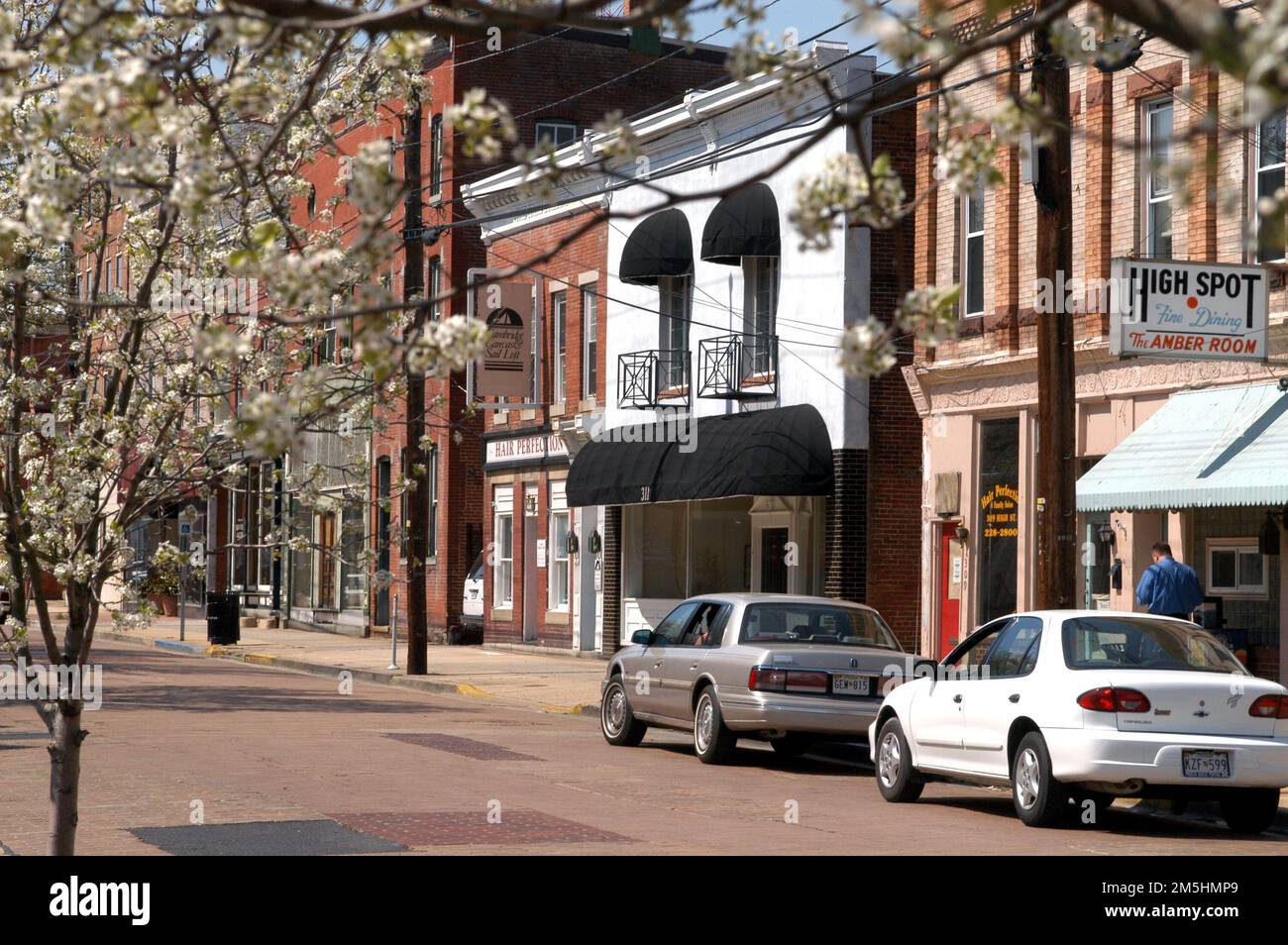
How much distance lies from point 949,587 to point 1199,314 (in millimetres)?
8069

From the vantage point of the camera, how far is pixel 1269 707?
486 inches

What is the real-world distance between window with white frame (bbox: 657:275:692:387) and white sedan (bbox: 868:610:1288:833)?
1698cm

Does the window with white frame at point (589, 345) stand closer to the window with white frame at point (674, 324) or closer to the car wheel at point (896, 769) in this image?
the window with white frame at point (674, 324)

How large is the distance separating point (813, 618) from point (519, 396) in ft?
59.2

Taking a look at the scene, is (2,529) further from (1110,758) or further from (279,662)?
(279,662)

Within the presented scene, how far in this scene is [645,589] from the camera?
107 feet

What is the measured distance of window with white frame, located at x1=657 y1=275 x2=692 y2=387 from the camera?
30609 millimetres


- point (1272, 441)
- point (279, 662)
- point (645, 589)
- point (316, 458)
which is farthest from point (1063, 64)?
point (316, 458)

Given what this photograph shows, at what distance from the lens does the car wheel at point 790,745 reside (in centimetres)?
1745

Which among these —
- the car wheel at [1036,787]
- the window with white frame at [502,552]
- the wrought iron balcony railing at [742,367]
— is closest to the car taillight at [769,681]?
the car wheel at [1036,787]

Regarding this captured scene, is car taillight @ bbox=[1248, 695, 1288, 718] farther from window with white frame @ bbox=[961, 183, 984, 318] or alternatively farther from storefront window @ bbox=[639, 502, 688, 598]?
storefront window @ bbox=[639, 502, 688, 598]

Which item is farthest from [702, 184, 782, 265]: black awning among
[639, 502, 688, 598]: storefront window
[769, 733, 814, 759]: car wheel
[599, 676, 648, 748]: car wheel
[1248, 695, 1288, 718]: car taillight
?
[1248, 695, 1288, 718]: car taillight

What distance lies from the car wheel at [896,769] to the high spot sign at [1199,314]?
5.52m

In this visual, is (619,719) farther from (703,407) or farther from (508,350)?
(508,350)
